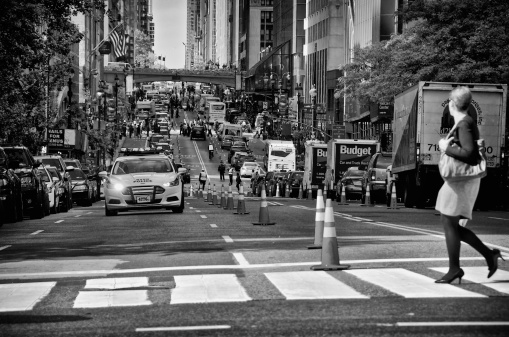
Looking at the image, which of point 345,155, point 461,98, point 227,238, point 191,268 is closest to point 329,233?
point 191,268

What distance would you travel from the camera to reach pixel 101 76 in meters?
182

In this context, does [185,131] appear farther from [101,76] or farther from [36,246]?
[36,246]

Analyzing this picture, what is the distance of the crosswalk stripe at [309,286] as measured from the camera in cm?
Answer: 1083

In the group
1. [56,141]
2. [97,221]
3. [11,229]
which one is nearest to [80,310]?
[11,229]

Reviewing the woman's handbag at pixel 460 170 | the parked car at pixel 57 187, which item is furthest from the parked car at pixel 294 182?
the woman's handbag at pixel 460 170

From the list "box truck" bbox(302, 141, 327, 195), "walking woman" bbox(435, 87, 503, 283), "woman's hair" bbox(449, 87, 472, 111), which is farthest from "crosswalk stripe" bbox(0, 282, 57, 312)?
"box truck" bbox(302, 141, 327, 195)

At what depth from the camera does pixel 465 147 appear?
36.7 feet

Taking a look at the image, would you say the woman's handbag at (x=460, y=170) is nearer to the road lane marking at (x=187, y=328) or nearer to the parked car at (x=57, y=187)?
the road lane marking at (x=187, y=328)

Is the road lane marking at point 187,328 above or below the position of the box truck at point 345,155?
above

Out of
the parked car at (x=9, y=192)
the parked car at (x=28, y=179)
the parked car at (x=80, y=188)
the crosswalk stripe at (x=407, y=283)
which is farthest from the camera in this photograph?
the parked car at (x=80, y=188)

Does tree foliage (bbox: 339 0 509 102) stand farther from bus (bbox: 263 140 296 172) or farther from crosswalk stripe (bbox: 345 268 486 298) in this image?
bus (bbox: 263 140 296 172)

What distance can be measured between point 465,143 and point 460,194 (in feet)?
1.51

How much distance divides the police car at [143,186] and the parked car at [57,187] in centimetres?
590

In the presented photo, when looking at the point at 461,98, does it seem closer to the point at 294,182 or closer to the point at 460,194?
the point at 460,194
